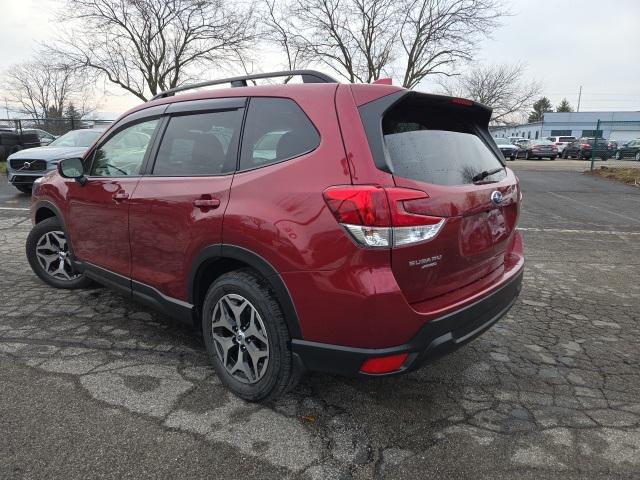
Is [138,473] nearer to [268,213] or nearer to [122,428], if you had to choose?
[122,428]

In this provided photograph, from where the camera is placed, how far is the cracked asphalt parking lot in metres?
2.16

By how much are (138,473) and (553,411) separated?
2.12 metres

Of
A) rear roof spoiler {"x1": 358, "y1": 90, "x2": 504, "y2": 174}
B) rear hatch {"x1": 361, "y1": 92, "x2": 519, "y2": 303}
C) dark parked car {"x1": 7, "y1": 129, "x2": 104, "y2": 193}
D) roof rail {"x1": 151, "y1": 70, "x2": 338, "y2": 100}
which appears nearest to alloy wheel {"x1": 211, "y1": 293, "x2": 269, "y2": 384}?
rear hatch {"x1": 361, "y1": 92, "x2": 519, "y2": 303}

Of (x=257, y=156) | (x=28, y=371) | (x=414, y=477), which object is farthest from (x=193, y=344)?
(x=414, y=477)

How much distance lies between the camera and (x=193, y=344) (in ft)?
11.1

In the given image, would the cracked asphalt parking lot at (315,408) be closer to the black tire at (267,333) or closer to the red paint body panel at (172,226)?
the black tire at (267,333)

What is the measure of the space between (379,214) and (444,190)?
0.43m

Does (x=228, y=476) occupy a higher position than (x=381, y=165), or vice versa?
(x=381, y=165)

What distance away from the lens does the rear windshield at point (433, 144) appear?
2.28 meters

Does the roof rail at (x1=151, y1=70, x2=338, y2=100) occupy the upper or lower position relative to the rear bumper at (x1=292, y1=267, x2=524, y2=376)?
upper

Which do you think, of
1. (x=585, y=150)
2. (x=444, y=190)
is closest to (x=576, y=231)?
(x=444, y=190)

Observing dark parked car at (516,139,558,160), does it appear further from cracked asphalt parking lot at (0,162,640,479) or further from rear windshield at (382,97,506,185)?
rear windshield at (382,97,506,185)

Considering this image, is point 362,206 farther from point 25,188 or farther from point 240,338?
point 25,188

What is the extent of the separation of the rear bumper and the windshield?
1030 centimetres
